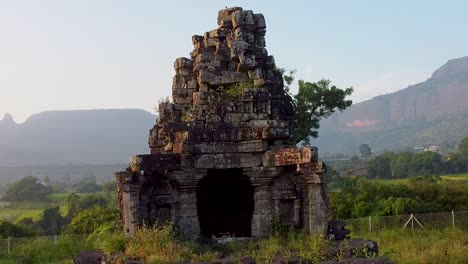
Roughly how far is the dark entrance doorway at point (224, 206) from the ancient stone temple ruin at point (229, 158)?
24 mm

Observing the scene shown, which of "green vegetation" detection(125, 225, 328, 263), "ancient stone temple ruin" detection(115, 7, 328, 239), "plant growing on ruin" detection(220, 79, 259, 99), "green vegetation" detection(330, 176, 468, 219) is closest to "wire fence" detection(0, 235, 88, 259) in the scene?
"ancient stone temple ruin" detection(115, 7, 328, 239)

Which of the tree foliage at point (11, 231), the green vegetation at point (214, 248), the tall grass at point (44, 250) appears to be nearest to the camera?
the green vegetation at point (214, 248)

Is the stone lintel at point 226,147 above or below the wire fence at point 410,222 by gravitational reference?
above

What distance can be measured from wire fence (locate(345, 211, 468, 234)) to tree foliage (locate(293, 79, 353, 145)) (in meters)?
6.97

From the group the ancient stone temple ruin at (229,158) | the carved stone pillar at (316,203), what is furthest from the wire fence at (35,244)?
the carved stone pillar at (316,203)

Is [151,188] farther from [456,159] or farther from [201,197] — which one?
[456,159]

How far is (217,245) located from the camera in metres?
11.1

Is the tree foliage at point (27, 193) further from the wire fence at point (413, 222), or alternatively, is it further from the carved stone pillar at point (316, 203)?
the carved stone pillar at point (316, 203)

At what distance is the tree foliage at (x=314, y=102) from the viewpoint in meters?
31.8

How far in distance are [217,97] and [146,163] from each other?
231 centimetres

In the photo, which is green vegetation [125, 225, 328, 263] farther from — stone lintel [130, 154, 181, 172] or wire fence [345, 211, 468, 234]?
wire fence [345, 211, 468, 234]

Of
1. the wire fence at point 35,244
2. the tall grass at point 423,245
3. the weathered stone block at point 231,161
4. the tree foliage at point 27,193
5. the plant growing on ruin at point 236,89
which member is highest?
the plant growing on ruin at point 236,89

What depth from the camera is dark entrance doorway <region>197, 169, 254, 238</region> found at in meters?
12.8

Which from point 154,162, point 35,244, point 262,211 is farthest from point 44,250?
point 262,211
